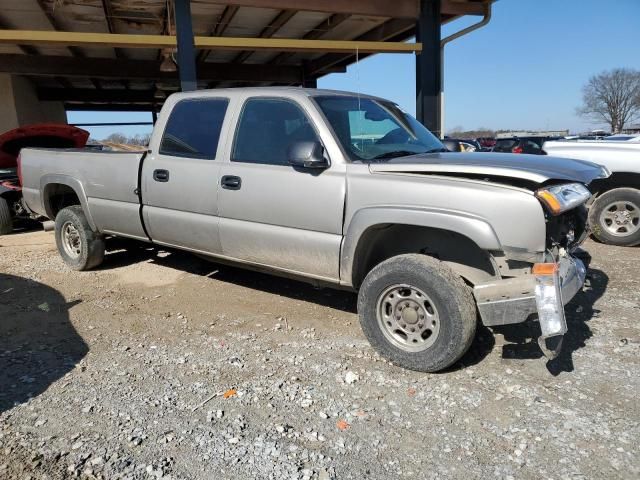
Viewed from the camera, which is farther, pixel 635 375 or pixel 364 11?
pixel 364 11

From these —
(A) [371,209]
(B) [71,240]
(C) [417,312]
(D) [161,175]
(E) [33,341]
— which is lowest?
(E) [33,341]

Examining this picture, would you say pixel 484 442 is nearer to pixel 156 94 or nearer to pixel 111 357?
pixel 111 357

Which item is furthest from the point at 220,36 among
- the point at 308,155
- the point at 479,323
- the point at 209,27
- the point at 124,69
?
the point at 479,323

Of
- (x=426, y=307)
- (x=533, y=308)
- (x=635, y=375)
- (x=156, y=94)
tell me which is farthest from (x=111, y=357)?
(x=156, y=94)

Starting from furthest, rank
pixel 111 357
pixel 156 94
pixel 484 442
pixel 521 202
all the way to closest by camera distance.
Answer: pixel 156 94 < pixel 111 357 < pixel 521 202 < pixel 484 442

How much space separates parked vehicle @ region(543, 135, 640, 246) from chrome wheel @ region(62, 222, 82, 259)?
6203mm

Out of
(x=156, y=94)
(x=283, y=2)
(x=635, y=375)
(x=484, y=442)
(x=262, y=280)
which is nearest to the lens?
(x=484, y=442)

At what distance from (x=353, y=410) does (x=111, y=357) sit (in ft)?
6.17

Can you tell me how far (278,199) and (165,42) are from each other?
18.4 ft

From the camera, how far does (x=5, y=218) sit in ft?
26.9

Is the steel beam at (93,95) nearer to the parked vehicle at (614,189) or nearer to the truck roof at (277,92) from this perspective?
the truck roof at (277,92)

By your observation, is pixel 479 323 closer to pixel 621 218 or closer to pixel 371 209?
pixel 371 209

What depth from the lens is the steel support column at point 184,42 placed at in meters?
8.11

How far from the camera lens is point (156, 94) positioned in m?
20.6
